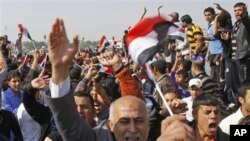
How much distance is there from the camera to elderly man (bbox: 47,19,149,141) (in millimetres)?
2906

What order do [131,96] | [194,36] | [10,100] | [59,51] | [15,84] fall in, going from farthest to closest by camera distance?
[194,36] → [15,84] → [10,100] → [131,96] → [59,51]

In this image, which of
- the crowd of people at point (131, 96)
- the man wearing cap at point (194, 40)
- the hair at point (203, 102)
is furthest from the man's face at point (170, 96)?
the man wearing cap at point (194, 40)

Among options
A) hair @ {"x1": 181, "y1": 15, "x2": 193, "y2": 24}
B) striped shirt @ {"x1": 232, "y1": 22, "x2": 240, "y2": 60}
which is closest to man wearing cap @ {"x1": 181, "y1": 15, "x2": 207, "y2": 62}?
hair @ {"x1": 181, "y1": 15, "x2": 193, "y2": 24}

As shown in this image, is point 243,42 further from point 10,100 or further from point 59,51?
point 59,51

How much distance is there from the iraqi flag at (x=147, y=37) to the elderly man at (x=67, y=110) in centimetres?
104

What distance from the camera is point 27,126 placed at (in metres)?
5.79

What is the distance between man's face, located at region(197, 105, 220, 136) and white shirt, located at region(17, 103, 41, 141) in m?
2.08

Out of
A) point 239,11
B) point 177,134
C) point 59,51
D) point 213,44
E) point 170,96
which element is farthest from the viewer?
point 213,44

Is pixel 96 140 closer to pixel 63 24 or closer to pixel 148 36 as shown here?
pixel 63 24

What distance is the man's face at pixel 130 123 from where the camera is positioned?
307 cm

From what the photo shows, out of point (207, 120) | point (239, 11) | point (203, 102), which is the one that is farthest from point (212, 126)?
point (239, 11)

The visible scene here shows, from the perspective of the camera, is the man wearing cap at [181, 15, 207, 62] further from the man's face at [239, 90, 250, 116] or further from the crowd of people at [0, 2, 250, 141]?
the man's face at [239, 90, 250, 116]

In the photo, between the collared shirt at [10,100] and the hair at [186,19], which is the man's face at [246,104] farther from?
the hair at [186,19]

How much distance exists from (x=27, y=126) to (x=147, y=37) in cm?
216
